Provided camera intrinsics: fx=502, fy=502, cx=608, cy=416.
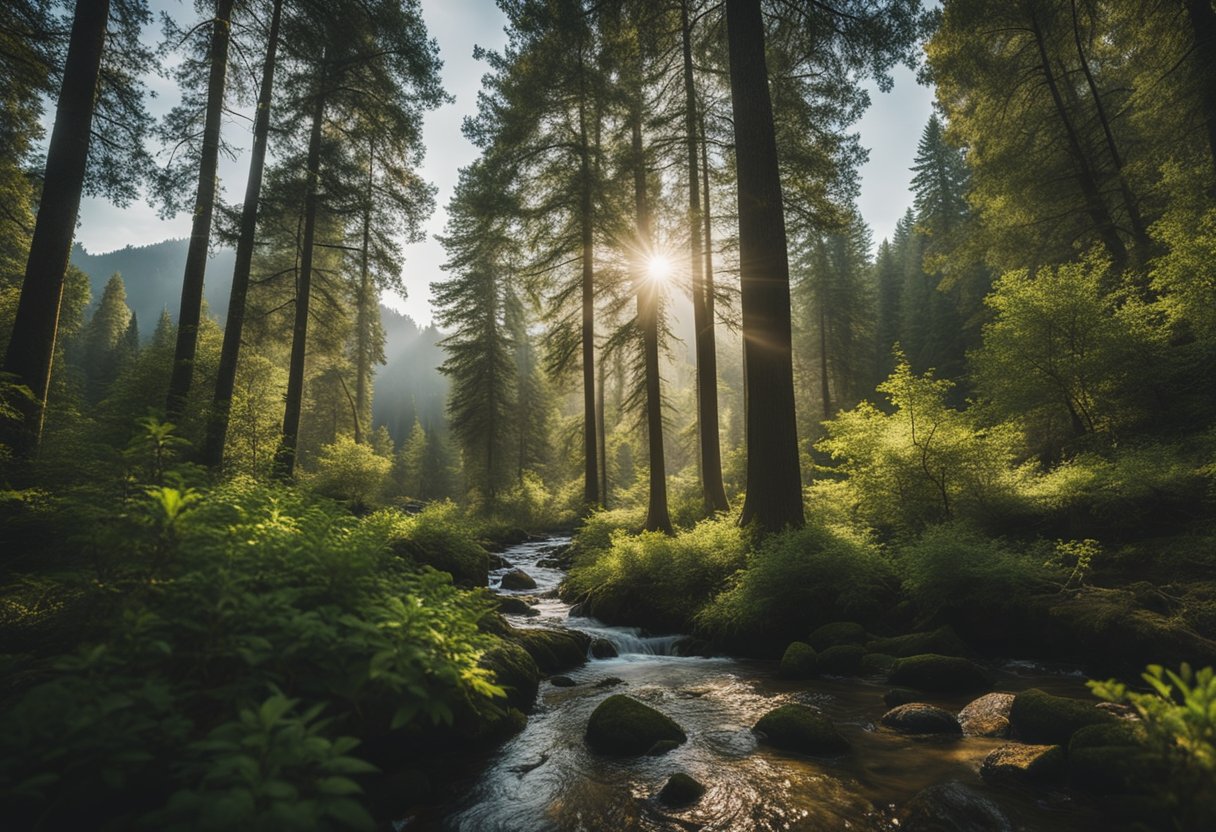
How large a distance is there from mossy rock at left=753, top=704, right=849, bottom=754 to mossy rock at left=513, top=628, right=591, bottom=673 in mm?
3160

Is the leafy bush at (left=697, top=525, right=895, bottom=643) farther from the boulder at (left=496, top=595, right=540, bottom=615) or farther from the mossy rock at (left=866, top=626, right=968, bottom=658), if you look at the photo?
the boulder at (left=496, top=595, right=540, bottom=615)

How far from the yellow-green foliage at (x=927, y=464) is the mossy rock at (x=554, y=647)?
6126mm

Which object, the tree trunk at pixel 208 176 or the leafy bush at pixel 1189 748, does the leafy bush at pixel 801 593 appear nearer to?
the leafy bush at pixel 1189 748

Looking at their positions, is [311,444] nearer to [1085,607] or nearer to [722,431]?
[722,431]

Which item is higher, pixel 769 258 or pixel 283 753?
pixel 769 258

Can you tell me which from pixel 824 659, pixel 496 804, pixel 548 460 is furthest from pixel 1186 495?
pixel 548 460

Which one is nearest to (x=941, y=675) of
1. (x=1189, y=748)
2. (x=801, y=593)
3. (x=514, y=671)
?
(x=801, y=593)

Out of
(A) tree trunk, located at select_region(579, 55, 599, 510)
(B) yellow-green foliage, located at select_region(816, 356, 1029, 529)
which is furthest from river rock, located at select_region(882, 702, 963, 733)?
(A) tree trunk, located at select_region(579, 55, 599, 510)

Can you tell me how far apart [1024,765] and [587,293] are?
1411 centimetres

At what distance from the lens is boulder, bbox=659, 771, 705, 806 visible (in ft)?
12.5

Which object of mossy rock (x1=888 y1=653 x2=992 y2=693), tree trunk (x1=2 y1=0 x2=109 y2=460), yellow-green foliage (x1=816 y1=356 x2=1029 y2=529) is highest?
tree trunk (x1=2 y1=0 x2=109 y2=460)

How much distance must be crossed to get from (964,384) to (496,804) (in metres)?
32.6

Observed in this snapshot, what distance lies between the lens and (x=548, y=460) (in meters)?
35.7

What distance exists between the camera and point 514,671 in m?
5.59
